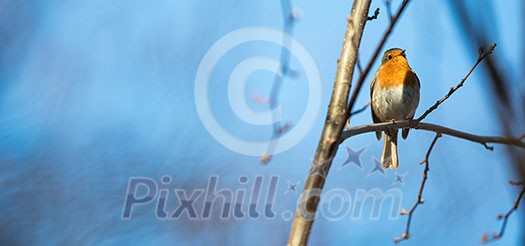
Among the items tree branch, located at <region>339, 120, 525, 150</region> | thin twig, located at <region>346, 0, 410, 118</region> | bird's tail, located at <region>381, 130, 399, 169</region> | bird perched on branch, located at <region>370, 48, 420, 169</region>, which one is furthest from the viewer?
bird perched on branch, located at <region>370, 48, 420, 169</region>

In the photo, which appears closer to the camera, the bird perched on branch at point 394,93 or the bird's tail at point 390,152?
the bird's tail at point 390,152

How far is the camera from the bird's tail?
3.70 m

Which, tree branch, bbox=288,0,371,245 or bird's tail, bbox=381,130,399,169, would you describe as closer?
tree branch, bbox=288,0,371,245

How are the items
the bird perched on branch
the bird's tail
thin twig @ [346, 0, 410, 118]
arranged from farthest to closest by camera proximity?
the bird perched on branch
the bird's tail
thin twig @ [346, 0, 410, 118]

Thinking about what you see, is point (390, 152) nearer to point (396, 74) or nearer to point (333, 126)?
point (396, 74)

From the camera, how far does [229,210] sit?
391 centimetres

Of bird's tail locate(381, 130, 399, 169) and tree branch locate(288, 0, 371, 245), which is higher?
bird's tail locate(381, 130, 399, 169)

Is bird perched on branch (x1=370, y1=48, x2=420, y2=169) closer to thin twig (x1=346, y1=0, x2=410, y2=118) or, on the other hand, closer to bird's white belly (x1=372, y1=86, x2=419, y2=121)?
bird's white belly (x1=372, y1=86, x2=419, y2=121)

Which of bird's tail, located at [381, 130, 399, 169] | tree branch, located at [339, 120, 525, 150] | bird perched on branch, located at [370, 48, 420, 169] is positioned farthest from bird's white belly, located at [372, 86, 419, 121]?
tree branch, located at [339, 120, 525, 150]

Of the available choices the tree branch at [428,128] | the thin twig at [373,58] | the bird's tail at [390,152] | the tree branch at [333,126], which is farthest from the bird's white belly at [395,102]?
the thin twig at [373,58]

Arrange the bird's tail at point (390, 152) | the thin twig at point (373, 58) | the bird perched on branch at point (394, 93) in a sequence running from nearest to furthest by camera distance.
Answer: the thin twig at point (373, 58) → the bird's tail at point (390, 152) → the bird perched on branch at point (394, 93)

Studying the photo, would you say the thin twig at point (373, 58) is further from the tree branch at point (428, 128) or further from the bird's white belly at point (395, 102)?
the bird's white belly at point (395, 102)

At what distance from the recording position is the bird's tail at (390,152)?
3704mm

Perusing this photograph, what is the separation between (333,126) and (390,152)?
243cm
